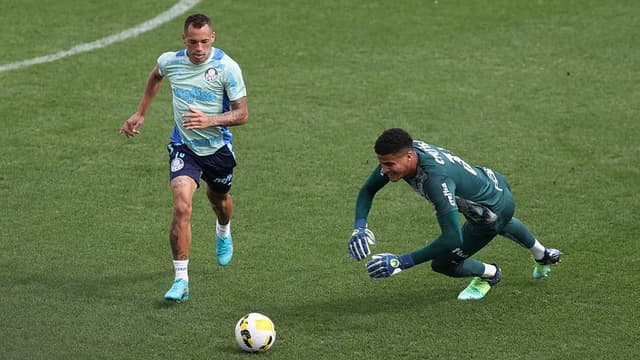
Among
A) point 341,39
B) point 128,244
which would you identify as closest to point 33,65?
point 341,39

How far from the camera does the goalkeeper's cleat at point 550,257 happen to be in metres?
10.9

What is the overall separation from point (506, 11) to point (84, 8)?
23.0 feet

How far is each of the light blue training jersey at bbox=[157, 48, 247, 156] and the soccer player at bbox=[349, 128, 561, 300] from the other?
1625mm

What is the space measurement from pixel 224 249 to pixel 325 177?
2.52 m

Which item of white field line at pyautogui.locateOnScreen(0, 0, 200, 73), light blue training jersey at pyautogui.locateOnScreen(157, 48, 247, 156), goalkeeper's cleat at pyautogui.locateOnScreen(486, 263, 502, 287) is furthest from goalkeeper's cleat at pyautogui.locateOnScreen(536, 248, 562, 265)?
white field line at pyautogui.locateOnScreen(0, 0, 200, 73)

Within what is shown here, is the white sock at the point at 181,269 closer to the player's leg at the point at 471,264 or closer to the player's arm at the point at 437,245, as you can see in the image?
the player's arm at the point at 437,245

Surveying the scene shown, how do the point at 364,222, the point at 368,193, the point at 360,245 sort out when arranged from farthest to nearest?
1. the point at 368,193
2. the point at 364,222
3. the point at 360,245

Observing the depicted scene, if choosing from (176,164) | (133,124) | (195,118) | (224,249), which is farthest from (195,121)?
(224,249)

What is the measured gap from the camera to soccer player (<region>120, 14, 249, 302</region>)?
10688 mm

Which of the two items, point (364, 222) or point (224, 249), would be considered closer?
point (364, 222)

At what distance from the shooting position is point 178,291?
1053cm

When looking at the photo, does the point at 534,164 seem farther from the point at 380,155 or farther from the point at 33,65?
the point at 33,65

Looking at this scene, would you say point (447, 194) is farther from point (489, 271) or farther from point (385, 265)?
point (489, 271)

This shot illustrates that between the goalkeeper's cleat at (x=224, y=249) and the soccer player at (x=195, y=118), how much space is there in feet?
1.72
